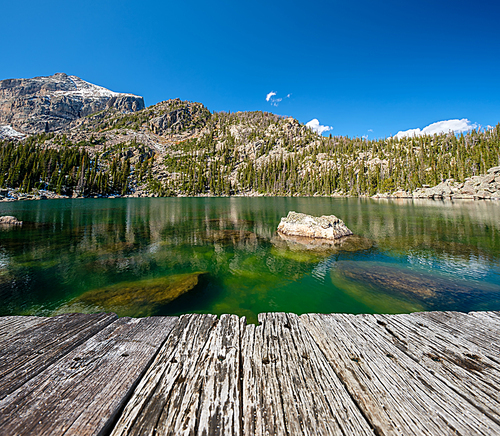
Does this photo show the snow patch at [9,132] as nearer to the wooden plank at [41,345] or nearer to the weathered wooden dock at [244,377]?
the wooden plank at [41,345]

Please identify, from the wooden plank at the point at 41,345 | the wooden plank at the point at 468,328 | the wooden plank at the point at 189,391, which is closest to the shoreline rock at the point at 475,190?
the wooden plank at the point at 468,328

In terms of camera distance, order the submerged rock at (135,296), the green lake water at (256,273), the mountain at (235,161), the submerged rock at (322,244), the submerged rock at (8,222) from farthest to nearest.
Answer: the mountain at (235,161) → the submerged rock at (8,222) → the submerged rock at (322,244) → the green lake water at (256,273) → the submerged rock at (135,296)

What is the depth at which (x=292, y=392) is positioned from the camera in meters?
1.94

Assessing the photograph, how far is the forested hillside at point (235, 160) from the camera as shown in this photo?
9312cm

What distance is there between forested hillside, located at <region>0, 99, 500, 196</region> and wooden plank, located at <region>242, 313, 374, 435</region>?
115681 mm

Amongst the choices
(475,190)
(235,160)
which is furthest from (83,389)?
(235,160)

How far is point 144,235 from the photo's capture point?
63.7 ft

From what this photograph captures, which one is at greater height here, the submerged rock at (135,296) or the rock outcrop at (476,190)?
the rock outcrop at (476,190)

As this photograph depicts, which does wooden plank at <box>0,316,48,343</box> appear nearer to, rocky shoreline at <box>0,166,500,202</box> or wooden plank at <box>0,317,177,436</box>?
wooden plank at <box>0,317,177,436</box>

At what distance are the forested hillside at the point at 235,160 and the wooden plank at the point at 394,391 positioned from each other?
115 meters

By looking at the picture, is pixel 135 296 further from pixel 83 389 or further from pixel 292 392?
pixel 292 392

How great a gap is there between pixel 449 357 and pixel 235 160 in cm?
15763

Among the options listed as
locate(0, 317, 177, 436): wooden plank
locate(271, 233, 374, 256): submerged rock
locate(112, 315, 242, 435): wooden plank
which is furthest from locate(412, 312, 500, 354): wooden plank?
locate(271, 233, 374, 256): submerged rock

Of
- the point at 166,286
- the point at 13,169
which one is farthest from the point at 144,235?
the point at 13,169
